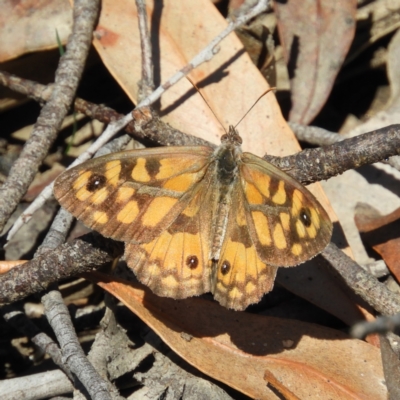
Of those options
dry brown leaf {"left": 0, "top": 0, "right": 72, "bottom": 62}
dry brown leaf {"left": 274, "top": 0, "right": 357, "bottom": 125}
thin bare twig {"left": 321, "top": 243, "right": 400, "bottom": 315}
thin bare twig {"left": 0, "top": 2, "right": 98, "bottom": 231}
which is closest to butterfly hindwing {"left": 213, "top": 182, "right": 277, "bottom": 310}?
thin bare twig {"left": 321, "top": 243, "right": 400, "bottom": 315}

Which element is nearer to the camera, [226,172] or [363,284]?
[363,284]

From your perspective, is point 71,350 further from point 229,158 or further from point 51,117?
point 51,117

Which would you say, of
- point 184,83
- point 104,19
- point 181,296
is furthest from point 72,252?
point 104,19

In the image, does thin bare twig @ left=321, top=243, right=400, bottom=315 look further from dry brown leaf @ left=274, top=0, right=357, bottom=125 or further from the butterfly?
dry brown leaf @ left=274, top=0, right=357, bottom=125

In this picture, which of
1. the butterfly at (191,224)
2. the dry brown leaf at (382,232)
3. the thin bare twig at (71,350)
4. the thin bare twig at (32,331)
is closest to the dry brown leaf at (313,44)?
the dry brown leaf at (382,232)

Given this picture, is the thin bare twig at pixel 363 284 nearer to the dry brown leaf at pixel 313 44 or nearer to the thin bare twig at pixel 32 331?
the dry brown leaf at pixel 313 44

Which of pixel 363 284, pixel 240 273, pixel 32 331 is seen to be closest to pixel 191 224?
pixel 240 273
